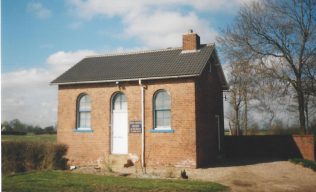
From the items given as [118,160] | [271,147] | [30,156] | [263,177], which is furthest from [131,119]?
[271,147]

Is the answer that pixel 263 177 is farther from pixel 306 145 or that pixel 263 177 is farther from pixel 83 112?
pixel 83 112

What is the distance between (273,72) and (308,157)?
742 centimetres

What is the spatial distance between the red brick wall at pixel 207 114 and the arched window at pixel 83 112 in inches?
264

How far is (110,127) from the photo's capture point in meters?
18.4

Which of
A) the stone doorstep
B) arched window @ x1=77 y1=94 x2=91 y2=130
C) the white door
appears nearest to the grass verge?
the stone doorstep

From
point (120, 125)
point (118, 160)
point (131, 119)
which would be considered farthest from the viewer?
point (120, 125)

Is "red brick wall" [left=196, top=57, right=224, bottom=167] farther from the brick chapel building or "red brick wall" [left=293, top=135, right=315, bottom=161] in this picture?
"red brick wall" [left=293, top=135, right=315, bottom=161]

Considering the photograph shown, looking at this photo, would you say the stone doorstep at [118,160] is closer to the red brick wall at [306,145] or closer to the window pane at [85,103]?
the window pane at [85,103]

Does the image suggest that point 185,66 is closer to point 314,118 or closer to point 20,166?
point 20,166

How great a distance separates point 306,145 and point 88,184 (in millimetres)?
15425

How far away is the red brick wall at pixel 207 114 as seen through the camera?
17.2m

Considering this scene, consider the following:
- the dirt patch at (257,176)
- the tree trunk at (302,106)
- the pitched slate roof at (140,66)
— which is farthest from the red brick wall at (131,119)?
the tree trunk at (302,106)

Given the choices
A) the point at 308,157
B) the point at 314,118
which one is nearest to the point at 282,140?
the point at 308,157

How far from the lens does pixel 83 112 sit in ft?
63.8
